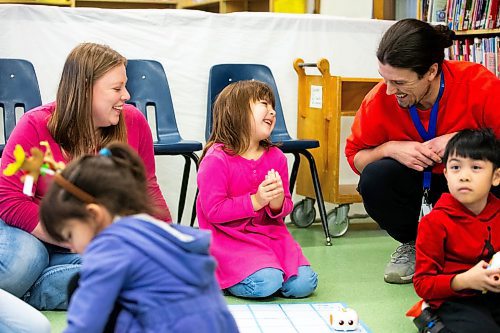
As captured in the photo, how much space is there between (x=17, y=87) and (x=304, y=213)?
Result: 1418 mm

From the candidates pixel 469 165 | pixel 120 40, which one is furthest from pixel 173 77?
pixel 469 165

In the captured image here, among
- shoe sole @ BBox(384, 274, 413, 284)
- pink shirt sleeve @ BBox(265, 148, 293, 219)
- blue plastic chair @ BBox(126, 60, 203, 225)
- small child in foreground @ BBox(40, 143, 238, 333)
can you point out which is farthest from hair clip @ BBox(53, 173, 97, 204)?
blue plastic chair @ BBox(126, 60, 203, 225)

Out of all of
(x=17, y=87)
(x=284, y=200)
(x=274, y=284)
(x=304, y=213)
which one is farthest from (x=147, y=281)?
(x=304, y=213)

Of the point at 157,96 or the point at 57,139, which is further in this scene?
the point at 157,96

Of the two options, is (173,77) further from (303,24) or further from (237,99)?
(237,99)

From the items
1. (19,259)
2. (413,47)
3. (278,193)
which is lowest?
(19,259)

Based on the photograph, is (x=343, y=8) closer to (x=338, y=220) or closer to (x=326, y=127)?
(x=326, y=127)

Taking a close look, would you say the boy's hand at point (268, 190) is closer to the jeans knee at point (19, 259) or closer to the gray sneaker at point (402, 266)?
the gray sneaker at point (402, 266)

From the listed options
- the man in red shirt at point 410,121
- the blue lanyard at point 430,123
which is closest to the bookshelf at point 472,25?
the man in red shirt at point 410,121

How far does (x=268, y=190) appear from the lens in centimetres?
246

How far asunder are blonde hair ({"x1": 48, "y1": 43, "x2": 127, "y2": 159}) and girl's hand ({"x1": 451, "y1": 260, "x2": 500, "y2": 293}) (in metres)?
1.08

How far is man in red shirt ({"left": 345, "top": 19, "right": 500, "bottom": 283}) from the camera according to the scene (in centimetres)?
240

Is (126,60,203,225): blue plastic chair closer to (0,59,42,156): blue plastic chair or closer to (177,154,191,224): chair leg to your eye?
(177,154,191,224): chair leg

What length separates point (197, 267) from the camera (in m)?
1.29
